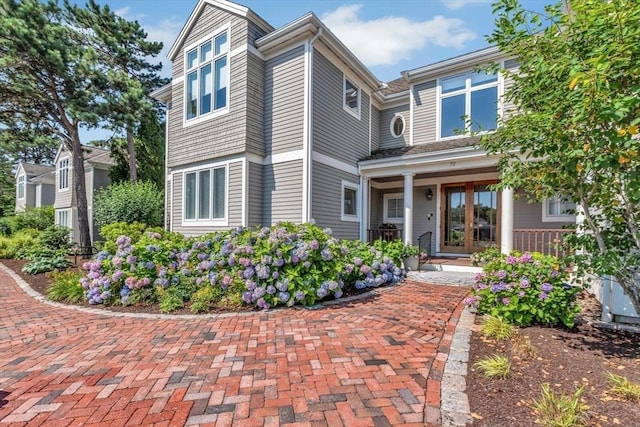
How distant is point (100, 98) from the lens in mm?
13438

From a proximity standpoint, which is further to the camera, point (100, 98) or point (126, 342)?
point (100, 98)

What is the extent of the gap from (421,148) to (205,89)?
6935mm

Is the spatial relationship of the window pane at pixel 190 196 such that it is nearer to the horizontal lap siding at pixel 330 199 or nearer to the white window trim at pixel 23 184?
the horizontal lap siding at pixel 330 199

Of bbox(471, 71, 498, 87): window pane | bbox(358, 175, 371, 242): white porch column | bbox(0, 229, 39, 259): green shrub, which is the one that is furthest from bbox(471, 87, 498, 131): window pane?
bbox(0, 229, 39, 259): green shrub

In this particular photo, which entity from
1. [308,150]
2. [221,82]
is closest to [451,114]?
[308,150]

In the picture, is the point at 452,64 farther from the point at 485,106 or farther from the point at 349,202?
the point at 349,202

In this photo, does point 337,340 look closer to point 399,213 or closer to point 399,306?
point 399,306

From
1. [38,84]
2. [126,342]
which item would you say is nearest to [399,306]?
[126,342]

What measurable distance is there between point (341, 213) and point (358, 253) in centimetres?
249

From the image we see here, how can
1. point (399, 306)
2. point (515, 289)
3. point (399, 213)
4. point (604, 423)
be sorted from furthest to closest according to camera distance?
point (399, 213) → point (399, 306) → point (515, 289) → point (604, 423)

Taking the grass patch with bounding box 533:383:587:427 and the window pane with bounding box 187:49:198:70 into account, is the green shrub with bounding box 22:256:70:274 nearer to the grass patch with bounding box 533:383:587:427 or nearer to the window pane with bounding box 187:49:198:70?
the window pane with bounding box 187:49:198:70

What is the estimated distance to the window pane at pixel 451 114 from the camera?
9781 millimetres

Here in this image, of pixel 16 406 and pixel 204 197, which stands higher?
pixel 204 197

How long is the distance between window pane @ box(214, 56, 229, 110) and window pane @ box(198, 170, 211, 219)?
81.5 inches
